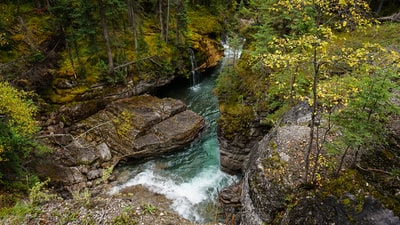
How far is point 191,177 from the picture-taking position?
18.7 m

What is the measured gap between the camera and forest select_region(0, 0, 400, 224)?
290 inches

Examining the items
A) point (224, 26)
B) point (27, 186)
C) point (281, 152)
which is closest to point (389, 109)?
point (281, 152)

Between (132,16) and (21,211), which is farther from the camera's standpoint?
(132,16)

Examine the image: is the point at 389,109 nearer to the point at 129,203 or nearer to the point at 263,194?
the point at 263,194

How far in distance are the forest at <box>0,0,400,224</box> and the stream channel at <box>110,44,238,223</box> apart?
9.16 ft

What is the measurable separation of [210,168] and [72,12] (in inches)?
685

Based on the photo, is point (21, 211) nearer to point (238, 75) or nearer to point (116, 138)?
point (116, 138)

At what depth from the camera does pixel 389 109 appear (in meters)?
7.50

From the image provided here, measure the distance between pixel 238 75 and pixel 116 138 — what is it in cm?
1067

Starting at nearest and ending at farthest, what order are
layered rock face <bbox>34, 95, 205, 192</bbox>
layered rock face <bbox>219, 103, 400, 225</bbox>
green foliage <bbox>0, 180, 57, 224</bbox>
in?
layered rock face <bbox>219, 103, 400, 225</bbox>, green foliage <bbox>0, 180, 57, 224</bbox>, layered rock face <bbox>34, 95, 205, 192</bbox>

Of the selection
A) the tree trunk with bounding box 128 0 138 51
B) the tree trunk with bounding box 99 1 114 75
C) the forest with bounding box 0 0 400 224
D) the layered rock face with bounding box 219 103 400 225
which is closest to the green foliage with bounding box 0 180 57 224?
the forest with bounding box 0 0 400 224

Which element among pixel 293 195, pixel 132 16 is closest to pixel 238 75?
pixel 132 16

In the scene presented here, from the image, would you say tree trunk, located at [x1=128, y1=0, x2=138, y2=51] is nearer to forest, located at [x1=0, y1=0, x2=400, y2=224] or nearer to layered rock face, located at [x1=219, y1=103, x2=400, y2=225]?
forest, located at [x1=0, y1=0, x2=400, y2=224]

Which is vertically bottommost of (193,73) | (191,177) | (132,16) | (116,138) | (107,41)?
(191,177)
